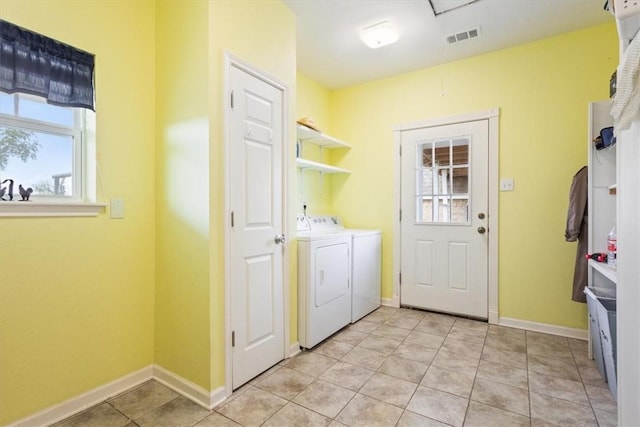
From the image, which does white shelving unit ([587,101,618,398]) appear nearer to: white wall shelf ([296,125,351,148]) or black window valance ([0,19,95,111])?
white wall shelf ([296,125,351,148])

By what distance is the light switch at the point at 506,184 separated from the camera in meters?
2.93

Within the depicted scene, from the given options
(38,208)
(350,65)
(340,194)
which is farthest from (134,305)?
(350,65)

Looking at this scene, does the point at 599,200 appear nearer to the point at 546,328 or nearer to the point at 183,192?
the point at 546,328

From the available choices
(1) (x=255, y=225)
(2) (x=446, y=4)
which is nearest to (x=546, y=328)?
(1) (x=255, y=225)

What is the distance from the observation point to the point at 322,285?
2.56 m

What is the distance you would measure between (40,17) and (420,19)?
97.1 inches

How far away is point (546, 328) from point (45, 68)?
4.03m

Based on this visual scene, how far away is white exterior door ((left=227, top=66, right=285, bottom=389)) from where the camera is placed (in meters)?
1.92

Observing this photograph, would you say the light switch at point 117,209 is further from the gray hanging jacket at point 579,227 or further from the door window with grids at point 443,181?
the gray hanging jacket at point 579,227

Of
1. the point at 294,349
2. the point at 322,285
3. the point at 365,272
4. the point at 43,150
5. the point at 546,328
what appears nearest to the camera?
the point at 43,150

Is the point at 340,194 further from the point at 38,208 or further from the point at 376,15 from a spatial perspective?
the point at 38,208

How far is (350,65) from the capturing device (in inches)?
129

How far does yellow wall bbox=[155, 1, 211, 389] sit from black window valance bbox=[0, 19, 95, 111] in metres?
0.41

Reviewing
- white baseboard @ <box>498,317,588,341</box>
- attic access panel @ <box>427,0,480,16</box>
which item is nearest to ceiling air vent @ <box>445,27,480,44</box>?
attic access panel @ <box>427,0,480,16</box>
